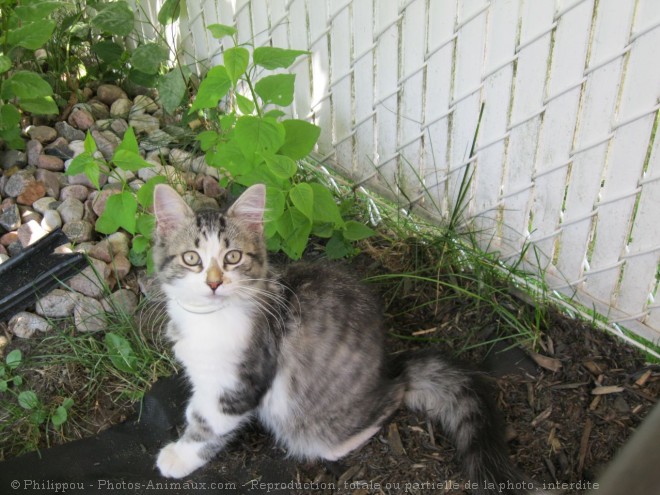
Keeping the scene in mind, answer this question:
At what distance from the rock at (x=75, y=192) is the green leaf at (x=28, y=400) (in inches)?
40.5

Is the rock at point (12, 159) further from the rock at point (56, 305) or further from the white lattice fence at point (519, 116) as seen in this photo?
the white lattice fence at point (519, 116)

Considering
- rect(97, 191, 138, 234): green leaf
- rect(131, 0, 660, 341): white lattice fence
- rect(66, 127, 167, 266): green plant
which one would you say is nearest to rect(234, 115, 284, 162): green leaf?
rect(66, 127, 167, 266): green plant

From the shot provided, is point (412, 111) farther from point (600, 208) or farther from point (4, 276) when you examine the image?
point (4, 276)

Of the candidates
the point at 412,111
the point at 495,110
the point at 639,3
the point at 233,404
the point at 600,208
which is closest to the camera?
the point at 639,3

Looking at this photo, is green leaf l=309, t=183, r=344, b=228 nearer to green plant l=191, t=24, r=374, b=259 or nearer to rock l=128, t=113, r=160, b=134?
green plant l=191, t=24, r=374, b=259

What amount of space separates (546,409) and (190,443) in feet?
3.97

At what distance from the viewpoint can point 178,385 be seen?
2.30m

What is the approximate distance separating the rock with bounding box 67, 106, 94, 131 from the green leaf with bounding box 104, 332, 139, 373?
1.43 m

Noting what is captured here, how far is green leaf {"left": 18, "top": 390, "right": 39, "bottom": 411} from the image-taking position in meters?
2.17

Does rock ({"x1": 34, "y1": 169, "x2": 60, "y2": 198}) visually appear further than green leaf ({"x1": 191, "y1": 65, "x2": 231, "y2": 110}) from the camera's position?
Yes

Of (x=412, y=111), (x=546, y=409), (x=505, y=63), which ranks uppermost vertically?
(x=505, y=63)

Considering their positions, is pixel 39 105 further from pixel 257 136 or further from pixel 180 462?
pixel 180 462

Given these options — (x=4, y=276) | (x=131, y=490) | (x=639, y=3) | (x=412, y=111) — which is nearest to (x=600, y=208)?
(x=639, y=3)

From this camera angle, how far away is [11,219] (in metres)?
2.77
